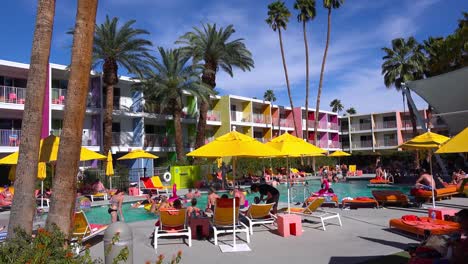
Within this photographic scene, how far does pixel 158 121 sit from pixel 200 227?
27.6 m

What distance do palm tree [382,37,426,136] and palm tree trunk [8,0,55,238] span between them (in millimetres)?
37946

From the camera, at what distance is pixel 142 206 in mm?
16750

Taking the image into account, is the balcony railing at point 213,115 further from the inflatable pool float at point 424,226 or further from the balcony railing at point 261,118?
the inflatable pool float at point 424,226

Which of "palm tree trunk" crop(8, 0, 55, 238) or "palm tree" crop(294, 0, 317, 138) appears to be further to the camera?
"palm tree" crop(294, 0, 317, 138)

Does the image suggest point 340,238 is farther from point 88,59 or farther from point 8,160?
point 8,160

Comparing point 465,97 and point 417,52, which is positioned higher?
point 417,52

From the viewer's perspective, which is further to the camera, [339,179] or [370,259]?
[339,179]

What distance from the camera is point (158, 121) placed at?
35.6m

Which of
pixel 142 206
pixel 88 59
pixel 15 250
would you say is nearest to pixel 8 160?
pixel 142 206

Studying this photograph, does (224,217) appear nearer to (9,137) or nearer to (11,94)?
(9,137)

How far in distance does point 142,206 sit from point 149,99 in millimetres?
17322

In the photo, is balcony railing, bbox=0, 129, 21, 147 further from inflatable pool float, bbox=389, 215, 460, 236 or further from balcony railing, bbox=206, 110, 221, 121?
inflatable pool float, bbox=389, 215, 460, 236

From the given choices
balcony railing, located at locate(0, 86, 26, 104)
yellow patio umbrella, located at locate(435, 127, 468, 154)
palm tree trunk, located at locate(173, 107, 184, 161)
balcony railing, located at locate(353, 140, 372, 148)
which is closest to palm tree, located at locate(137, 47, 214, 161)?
palm tree trunk, located at locate(173, 107, 184, 161)

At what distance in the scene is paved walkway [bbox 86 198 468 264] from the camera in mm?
7035
